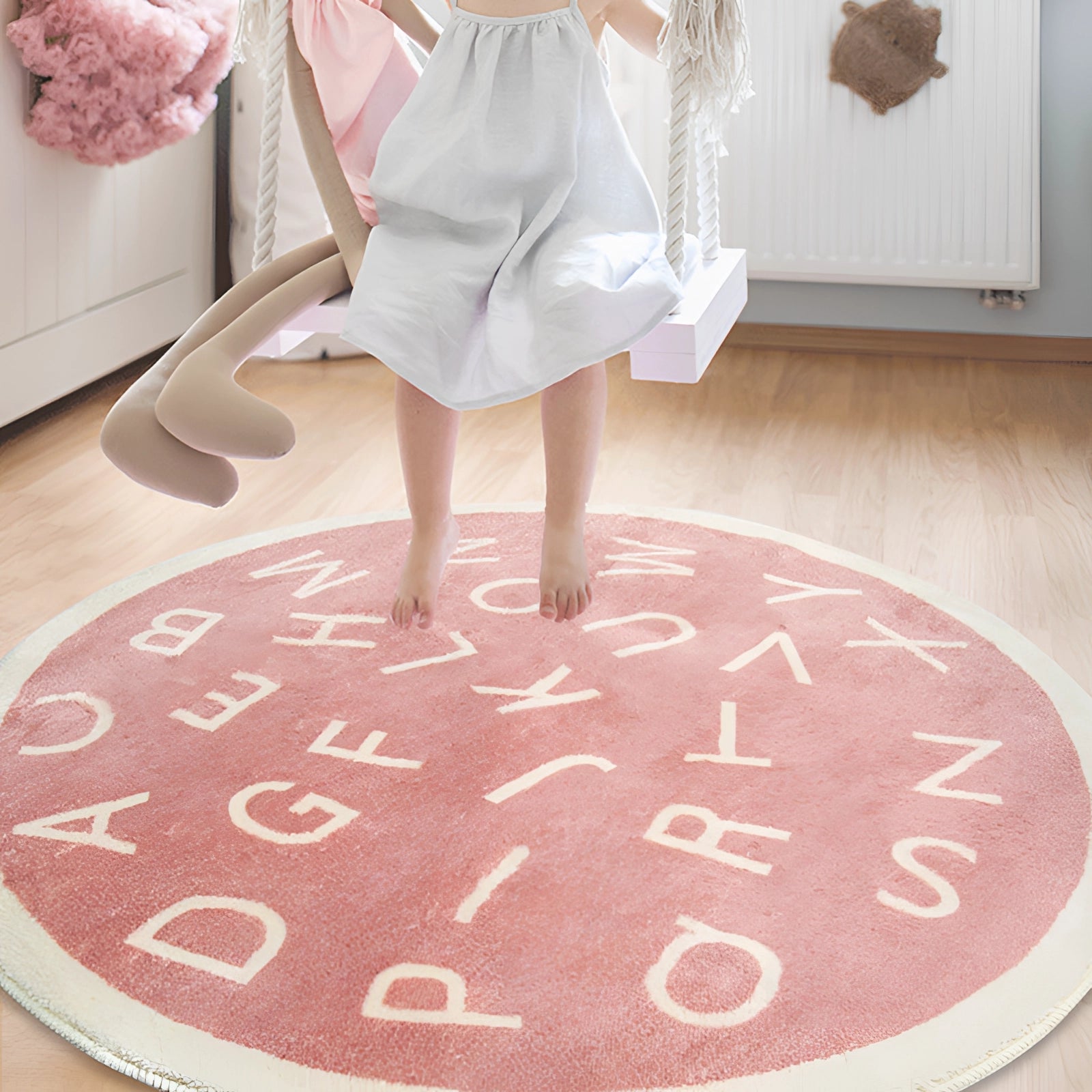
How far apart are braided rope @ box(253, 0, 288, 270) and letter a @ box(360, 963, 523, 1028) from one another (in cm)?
69

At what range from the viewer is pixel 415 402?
128cm

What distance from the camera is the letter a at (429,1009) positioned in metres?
0.91

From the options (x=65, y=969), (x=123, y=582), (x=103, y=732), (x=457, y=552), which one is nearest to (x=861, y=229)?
(x=457, y=552)

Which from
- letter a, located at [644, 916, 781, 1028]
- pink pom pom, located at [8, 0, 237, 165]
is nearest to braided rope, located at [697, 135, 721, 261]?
letter a, located at [644, 916, 781, 1028]

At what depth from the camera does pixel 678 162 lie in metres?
1.20

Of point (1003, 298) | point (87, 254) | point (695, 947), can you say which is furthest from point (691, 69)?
point (1003, 298)

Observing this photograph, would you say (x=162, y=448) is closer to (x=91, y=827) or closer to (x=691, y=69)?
(x=91, y=827)

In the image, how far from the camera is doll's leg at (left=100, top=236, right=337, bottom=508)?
1125 mm

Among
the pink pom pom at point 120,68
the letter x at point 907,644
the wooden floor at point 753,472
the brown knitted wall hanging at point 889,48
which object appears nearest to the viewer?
the letter x at point 907,644

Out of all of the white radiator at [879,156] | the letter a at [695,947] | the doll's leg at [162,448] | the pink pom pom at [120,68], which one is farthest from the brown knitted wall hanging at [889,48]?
the letter a at [695,947]

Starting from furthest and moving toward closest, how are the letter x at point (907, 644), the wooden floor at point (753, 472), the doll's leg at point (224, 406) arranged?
the wooden floor at point (753, 472)
the letter x at point (907, 644)
the doll's leg at point (224, 406)

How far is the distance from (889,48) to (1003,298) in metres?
0.53

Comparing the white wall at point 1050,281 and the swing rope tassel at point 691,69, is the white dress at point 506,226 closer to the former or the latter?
the swing rope tassel at point 691,69

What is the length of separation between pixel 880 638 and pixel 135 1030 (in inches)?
36.0
